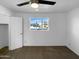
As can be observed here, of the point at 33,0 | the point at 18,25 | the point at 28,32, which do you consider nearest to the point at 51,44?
the point at 28,32

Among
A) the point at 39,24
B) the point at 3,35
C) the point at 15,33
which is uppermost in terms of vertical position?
the point at 39,24

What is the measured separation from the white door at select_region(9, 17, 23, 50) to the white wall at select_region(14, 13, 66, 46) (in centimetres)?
80

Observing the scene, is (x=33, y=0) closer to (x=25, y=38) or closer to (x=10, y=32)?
(x=10, y=32)

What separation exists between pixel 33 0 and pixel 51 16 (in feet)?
15.0

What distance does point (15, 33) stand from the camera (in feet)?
20.6

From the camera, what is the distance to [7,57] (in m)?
4.70

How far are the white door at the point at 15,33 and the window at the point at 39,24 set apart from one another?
114 centimetres

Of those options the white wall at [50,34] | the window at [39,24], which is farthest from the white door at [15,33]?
the window at [39,24]

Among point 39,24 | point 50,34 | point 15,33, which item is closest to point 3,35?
point 15,33

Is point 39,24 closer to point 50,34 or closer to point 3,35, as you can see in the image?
point 50,34

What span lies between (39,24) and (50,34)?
1.06 m

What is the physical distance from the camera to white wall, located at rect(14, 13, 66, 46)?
7348mm

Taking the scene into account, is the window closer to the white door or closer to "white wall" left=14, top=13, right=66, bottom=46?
"white wall" left=14, top=13, right=66, bottom=46

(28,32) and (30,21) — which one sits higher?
(30,21)
